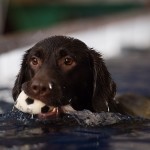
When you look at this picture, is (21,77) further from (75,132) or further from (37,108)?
(75,132)

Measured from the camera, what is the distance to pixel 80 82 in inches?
189

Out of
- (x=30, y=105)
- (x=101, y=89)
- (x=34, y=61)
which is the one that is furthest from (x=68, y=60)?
(x=30, y=105)

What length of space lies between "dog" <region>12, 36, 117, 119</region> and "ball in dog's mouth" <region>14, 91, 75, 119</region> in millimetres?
48

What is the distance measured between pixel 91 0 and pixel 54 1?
3.58ft

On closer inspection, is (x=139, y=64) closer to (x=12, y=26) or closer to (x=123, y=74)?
(x=123, y=74)

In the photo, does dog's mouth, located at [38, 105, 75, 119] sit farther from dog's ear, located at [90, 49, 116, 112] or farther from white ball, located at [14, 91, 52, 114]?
dog's ear, located at [90, 49, 116, 112]

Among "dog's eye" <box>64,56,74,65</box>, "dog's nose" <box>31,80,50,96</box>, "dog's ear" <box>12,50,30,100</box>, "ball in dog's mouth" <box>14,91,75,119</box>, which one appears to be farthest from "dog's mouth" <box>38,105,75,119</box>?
"dog's ear" <box>12,50,30,100</box>

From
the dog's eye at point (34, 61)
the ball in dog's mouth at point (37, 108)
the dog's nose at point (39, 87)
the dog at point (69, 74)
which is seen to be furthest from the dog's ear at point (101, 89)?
the dog's nose at point (39, 87)

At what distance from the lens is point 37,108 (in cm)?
433

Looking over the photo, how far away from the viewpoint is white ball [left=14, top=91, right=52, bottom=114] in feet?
14.1

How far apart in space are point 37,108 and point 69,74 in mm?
470

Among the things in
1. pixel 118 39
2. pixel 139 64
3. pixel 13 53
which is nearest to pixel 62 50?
pixel 13 53

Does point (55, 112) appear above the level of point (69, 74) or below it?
below

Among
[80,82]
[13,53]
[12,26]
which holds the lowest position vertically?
[80,82]
